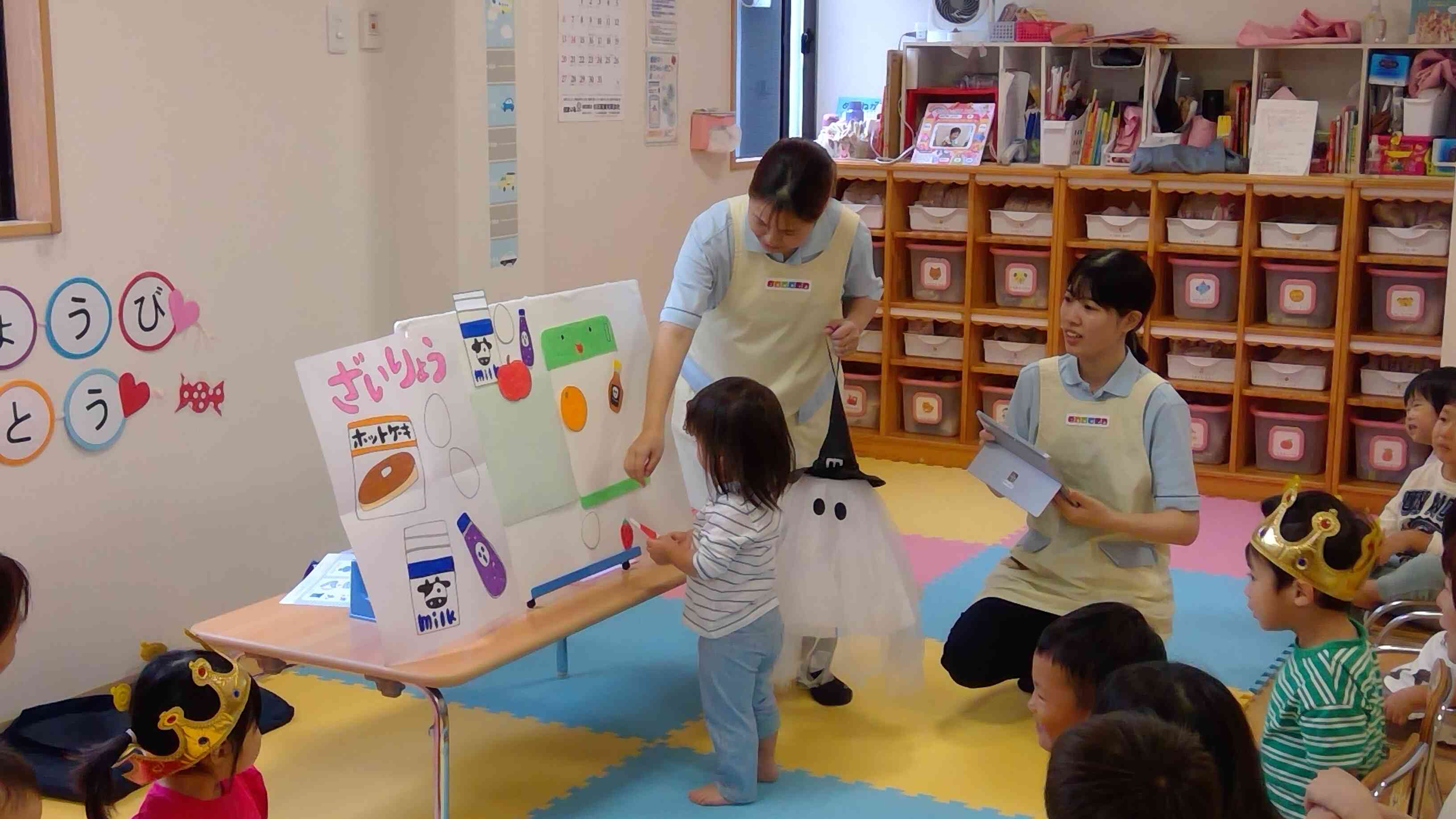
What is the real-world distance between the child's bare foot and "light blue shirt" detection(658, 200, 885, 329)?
3.25ft

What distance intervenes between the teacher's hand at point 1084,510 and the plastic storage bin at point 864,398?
276 cm

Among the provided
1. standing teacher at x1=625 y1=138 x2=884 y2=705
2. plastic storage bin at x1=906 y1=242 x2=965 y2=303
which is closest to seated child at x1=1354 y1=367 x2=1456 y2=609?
standing teacher at x1=625 y1=138 x2=884 y2=705

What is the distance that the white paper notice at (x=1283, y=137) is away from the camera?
525cm

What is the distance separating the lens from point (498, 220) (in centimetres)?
417

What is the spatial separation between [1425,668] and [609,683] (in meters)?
1.81

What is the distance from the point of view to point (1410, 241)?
5039 millimetres

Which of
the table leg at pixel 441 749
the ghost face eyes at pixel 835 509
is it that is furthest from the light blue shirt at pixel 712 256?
the table leg at pixel 441 749

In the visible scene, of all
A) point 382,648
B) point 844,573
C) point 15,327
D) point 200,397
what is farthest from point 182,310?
point 844,573

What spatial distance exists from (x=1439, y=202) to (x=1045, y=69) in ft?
4.93

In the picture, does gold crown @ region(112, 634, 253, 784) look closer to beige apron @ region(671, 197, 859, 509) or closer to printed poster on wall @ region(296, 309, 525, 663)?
printed poster on wall @ region(296, 309, 525, 663)

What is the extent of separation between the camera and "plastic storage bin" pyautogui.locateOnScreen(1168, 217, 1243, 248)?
5.30 m

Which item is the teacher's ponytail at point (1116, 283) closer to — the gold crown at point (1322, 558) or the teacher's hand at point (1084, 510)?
the teacher's hand at point (1084, 510)

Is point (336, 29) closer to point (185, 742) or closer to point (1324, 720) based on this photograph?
point (185, 742)

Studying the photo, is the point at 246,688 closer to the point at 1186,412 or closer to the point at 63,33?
the point at 63,33
